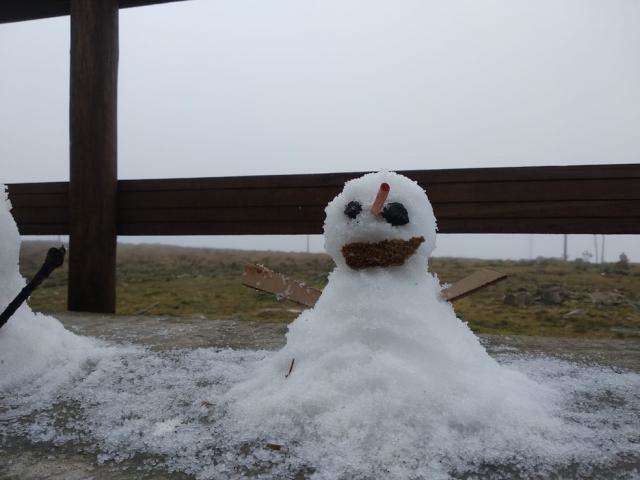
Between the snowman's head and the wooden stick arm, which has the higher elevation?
the snowman's head

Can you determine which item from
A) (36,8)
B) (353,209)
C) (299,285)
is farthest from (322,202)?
(36,8)

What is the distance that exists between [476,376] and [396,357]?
0.22 m

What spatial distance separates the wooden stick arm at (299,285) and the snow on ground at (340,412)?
4.9 inches

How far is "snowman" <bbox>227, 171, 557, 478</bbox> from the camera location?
101 cm

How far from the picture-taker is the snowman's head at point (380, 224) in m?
1.31

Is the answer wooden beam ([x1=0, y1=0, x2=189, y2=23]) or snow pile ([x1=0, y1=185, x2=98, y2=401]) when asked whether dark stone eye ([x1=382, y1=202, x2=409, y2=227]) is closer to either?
snow pile ([x1=0, y1=185, x2=98, y2=401])

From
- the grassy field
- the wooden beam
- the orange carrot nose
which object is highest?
the wooden beam

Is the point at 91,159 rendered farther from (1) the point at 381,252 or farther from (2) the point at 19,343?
(1) the point at 381,252

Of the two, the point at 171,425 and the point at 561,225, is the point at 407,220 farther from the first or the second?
the point at 561,225

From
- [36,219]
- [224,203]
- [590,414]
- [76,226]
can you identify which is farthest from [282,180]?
[590,414]

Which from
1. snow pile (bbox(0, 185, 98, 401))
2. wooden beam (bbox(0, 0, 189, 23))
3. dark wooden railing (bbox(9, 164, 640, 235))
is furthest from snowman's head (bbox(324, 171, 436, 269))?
wooden beam (bbox(0, 0, 189, 23))

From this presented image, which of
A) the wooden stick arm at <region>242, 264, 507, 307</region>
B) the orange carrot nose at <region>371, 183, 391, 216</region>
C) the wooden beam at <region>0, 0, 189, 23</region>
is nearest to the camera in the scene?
the orange carrot nose at <region>371, 183, 391, 216</region>

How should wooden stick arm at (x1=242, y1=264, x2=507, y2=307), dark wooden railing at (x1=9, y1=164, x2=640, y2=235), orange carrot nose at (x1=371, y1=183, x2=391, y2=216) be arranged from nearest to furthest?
orange carrot nose at (x1=371, y1=183, x2=391, y2=216) < wooden stick arm at (x1=242, y1=264, x2=507, y2=307) < dark wooden railing at (x1=9, y1=164, x2=640, y2=235)

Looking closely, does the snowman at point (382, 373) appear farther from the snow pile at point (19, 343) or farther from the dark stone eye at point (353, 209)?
the snow pile at point (19, 343)
